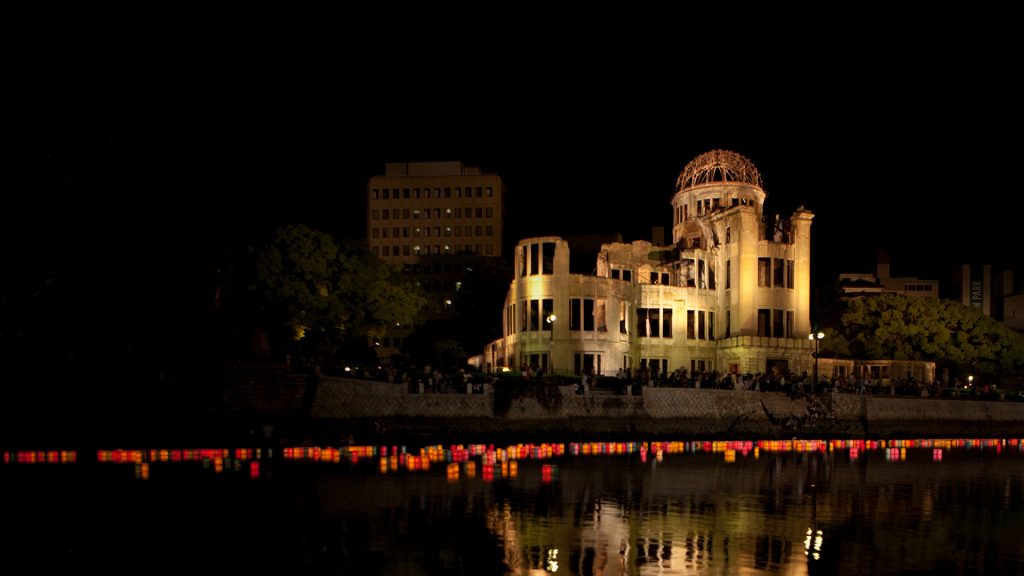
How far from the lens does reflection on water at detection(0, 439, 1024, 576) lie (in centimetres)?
2047

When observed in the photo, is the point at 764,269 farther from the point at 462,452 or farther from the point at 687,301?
the point at 462,452

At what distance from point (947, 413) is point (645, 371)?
20.5 meters

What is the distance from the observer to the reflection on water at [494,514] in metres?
20.5

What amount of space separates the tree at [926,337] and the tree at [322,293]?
36134mm

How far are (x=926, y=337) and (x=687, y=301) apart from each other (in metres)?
20.7

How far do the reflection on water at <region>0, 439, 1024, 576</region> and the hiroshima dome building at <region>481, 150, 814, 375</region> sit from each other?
24.6 meters

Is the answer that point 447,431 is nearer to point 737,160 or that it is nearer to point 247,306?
point 247,306

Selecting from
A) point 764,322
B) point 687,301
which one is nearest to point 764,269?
point 764,322

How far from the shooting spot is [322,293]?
68.3 m

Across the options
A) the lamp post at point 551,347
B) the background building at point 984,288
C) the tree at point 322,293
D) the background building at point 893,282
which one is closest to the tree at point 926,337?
the lamp post at point 551,347

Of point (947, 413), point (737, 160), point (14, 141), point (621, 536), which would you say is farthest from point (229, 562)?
point (737, 160)

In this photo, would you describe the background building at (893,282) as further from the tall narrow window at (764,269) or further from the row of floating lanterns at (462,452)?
the row of floating lanterns at (462,452)

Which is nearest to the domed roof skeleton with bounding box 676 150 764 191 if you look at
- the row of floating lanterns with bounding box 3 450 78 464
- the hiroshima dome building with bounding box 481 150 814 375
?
the hiroshima dome building with bounding box 481 150 814 375

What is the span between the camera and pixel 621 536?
2328 cm
